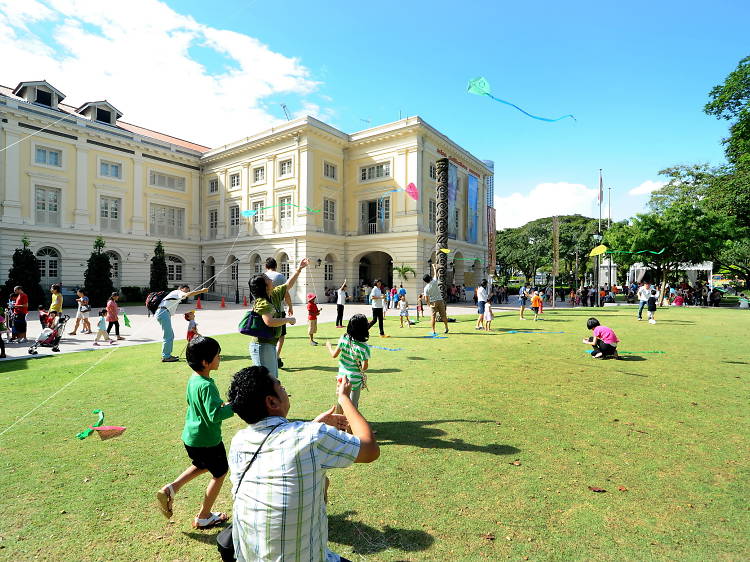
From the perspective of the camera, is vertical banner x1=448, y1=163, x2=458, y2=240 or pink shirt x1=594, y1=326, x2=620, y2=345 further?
vertical banner x1=448, y1=163, x2=458, y2=240

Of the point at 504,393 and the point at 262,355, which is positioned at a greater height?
the point at 262,355

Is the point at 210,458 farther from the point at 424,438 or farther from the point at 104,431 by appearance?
the point at 104,431

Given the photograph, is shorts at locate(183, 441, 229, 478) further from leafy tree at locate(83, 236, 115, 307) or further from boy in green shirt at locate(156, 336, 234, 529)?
leafy tree at locate(83, 236, 115, 307)

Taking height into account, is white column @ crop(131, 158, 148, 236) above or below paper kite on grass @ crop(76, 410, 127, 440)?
above

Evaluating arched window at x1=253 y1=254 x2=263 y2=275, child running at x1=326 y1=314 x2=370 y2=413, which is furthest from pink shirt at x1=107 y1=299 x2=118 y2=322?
arched window at x1=253 y1=254 x2=263 y2=275

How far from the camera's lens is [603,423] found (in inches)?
186

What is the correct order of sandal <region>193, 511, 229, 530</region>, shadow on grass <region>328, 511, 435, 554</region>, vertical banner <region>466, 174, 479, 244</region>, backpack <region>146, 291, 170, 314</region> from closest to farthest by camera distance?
shadow on grass <region>328, 511, 435, 554</region> → sandal <region>193, 511, 229, 530</region> → backpack <region>146, 291, 170, 314</region> → vertical banner <region>466, 174, 479, 244</region>

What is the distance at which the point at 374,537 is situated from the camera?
2.71m

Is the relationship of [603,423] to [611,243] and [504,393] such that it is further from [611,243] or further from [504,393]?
[611,243]

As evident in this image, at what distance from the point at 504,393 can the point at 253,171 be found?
101ft

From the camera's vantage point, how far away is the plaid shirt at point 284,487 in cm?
162

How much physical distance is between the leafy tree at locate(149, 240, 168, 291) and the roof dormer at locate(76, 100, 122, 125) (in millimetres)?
10622

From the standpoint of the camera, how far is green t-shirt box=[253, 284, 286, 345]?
179 inches

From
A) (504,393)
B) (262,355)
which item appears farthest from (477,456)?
(262,355)
